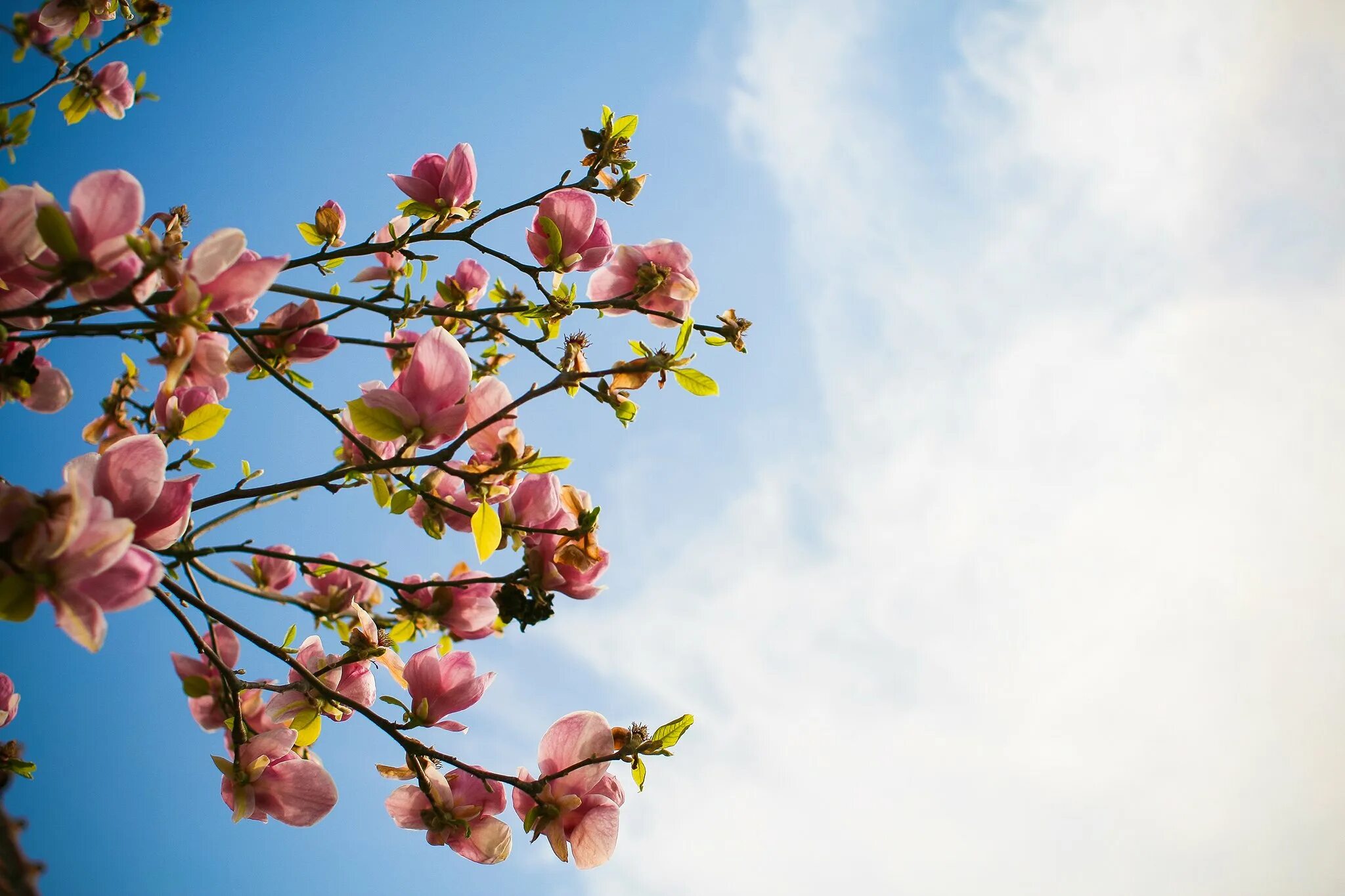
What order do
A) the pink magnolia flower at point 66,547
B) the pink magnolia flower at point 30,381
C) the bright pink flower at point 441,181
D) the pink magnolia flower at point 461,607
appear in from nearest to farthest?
the pink magnolia flower at point 66,547 < the pink magnolia flower at point 30,381 < the pink magnolia flower at point 461,607 < the bright pink flower at point 441,181

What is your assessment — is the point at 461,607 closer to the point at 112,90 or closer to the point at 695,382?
the point at 695,382

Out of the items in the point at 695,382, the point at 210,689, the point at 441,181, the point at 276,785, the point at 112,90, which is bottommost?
the point at 276,785

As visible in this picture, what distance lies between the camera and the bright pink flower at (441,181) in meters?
1.24

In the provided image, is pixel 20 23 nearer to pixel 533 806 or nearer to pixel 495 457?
pixel 495 457

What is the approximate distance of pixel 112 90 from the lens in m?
1.73

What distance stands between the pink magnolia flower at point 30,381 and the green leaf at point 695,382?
822 mm

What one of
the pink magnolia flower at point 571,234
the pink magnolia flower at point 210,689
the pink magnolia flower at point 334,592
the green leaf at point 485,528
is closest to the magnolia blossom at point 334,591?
the pink magnolia flower at point 334,592

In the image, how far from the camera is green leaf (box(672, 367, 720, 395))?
1008 millimetres

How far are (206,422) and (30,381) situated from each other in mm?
196

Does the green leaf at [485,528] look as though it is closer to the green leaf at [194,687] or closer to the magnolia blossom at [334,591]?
the green leaf at [194,687]

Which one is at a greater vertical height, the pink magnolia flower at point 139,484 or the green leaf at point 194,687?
the pink magnolia flower at point 139,484

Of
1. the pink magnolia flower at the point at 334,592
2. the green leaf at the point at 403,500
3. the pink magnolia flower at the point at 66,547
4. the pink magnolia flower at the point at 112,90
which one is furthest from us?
the pink magnolia flower at the point at 112,90

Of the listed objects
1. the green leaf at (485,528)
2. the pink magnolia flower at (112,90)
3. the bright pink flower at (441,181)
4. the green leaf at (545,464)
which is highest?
the pink magnolia flower at (112,90)

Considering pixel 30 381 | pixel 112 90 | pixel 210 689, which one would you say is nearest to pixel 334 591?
pixel 210 689
